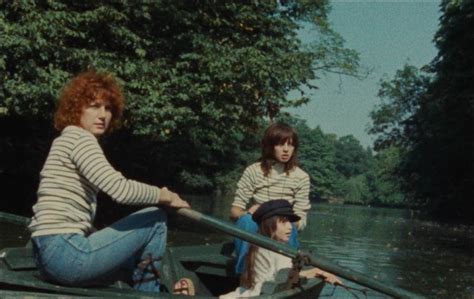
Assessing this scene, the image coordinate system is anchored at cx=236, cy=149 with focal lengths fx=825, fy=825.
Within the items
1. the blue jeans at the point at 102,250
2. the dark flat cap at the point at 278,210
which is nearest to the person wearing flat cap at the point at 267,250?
the dark flat cap at the point at 278,210

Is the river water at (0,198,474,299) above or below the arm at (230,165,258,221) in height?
below

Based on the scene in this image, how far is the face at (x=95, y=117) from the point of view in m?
4.52

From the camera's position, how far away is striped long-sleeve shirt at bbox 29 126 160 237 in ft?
14.1

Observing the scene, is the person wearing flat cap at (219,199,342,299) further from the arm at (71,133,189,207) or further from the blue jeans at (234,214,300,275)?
the arm at (71,133,189,207)

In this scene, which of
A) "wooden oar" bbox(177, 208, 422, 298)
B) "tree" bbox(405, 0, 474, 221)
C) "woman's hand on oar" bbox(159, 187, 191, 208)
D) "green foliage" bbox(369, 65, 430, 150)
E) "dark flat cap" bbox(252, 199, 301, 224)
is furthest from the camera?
"green foliage" bbox(369, 65, 430, 150)

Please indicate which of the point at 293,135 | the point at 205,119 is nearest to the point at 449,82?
the point at 205,119

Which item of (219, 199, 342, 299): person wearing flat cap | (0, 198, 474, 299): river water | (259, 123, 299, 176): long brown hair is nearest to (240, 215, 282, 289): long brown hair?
(219, 199, 342, 299): person wearing flat cap

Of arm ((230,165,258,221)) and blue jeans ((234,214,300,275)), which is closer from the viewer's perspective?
blue jeans ((234,214,300,275))

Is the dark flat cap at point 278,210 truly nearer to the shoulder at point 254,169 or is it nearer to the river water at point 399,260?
the shoulder at point 254,169

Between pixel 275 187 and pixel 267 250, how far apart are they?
1588 mm

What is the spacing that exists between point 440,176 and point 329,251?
34.1 meters

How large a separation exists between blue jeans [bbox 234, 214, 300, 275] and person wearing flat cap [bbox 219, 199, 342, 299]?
0.55 metres

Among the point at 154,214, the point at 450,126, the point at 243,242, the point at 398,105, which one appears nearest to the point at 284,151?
the point at 243,242

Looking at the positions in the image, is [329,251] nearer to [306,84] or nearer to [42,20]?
[42,20]
